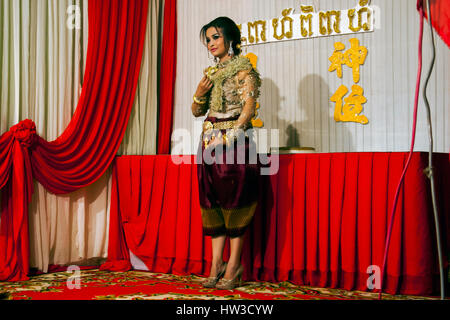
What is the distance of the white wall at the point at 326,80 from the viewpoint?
3.26 meters

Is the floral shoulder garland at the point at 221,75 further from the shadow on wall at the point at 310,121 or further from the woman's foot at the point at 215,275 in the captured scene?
the shadow on wall at the point at 310,121

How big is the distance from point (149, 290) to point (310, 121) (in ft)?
6.34

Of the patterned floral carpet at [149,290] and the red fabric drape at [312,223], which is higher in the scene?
the red fabric drape at [312,223]

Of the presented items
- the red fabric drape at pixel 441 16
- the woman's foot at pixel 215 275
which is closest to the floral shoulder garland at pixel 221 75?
the woman's foot at pixel 215 275

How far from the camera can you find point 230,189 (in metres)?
A: 2.55

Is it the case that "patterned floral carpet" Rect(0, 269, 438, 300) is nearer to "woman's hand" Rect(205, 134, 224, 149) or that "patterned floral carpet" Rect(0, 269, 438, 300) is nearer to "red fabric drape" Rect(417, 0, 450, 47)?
"woman's hand" Rect(205, 134, 224, 149)

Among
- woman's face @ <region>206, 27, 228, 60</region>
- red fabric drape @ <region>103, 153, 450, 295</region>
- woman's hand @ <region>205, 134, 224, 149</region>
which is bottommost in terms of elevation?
red fabric drape @ <region>103, 153, 450, 295</region>

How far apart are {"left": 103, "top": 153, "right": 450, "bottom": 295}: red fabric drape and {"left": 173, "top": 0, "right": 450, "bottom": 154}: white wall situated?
0.85 metres

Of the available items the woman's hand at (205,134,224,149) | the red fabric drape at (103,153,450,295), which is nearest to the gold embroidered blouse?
the woman's hand at (205,134,224,149)

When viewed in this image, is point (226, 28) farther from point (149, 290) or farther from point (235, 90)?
point (149, 290)

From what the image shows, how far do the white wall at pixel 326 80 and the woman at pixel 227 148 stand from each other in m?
1.17

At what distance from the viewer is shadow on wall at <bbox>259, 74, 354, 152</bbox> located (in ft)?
11.5

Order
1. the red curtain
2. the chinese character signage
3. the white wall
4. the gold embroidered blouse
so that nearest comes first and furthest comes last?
the gold embroidered blouse, the red curtain, the white wall, the chinese character signage

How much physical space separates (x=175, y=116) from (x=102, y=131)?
1.02m
